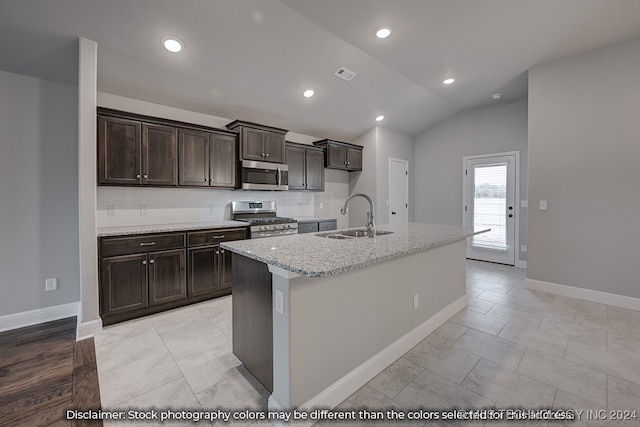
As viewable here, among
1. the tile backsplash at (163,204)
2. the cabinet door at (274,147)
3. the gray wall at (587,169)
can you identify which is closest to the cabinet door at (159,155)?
the tile backsplash at (163,204)

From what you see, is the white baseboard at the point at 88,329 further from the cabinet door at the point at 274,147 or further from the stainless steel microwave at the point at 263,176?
the cabinet door at the point at 274,147

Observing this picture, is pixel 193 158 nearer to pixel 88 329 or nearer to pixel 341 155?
pixel 88 329

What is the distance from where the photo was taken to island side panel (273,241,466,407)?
147 centimetres

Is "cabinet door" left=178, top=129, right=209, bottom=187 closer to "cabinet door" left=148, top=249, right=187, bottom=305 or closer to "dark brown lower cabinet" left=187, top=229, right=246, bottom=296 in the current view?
"dark brown lower cabinet" left=187, top=229, right=246, bottom=296

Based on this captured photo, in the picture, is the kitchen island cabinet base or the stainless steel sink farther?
the stainless steel sink

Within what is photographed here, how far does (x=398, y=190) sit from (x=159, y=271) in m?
4.76

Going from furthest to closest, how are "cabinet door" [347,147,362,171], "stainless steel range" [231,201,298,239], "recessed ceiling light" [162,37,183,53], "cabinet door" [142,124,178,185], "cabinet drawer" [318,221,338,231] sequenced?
"cabinet door" [347,147,362,171]
"cabinet drawer" [318,221,338,231]
"stainless steel range" [231,201,298,239]
"cabinet door" [142,124,178,185]
"recessed ceiling light" [162,37,183,53]

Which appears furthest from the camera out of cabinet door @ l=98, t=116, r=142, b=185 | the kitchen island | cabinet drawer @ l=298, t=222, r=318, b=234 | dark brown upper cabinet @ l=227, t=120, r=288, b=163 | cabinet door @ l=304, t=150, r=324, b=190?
cabinet door @ l=304, t=150, r=324, b=190

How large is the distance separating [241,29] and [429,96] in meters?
3.39

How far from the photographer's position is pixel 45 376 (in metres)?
1.98

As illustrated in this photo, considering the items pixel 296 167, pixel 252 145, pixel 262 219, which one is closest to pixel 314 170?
pixel 296 167

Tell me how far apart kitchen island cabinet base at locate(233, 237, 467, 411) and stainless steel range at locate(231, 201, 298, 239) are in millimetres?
1742

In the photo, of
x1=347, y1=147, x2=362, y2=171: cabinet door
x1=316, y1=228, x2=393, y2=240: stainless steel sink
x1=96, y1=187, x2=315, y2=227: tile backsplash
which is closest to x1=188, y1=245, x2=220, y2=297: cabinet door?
x1=96, y1=187, x2=315, y2=227: tile backsplash

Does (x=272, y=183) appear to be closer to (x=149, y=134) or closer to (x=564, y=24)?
(x=149, y=134)
